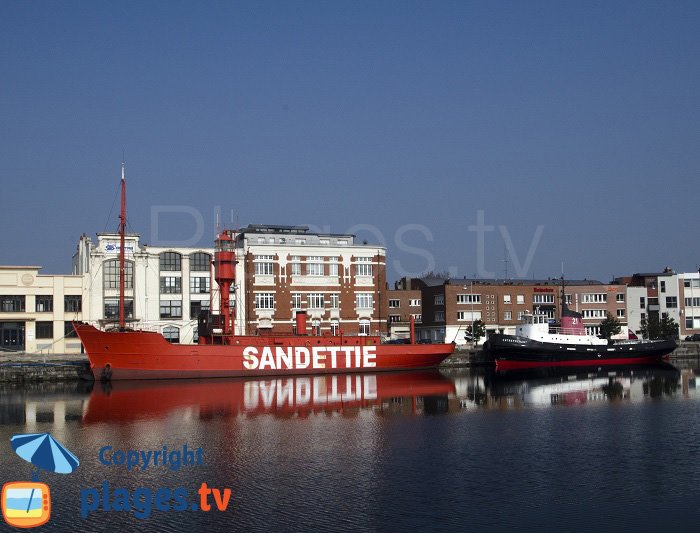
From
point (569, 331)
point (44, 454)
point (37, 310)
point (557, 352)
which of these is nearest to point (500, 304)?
point (569, 331)

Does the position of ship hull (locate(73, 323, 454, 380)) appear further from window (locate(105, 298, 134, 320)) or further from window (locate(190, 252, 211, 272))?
window (locate(190, 252, 211, 272))

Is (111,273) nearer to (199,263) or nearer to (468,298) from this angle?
(199,263)

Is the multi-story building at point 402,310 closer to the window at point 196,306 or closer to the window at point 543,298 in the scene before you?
the window at point 543,298

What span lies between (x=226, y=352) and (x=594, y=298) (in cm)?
5088

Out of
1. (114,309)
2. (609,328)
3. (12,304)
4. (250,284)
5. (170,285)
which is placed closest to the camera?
(12,304)

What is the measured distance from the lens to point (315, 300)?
74688 millimetres

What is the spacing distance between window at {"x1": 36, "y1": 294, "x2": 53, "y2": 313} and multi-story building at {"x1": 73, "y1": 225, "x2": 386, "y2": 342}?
3.01 metres

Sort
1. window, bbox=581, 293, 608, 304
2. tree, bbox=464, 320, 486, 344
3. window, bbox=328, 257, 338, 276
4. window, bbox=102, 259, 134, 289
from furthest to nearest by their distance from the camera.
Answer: window, bbox=581, 293, 608, 304
tree, bbox=464, 320, 486, 344
window, bbox=328, 257, 338, 276
window, bbox=102, 259, 134, 289

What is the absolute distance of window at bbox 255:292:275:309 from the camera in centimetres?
7300

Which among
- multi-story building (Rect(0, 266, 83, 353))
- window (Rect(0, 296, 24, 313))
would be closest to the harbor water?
multi-story building (Rect(0, 266, 83, 353))

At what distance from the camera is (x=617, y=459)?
87.1ft

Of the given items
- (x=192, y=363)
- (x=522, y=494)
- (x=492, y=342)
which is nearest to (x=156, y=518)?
(x=522, y=494)

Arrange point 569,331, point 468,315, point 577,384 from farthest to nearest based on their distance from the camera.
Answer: point 468,315
point 569,331
point 577,384

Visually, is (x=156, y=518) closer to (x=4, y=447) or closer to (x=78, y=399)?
(x=4, y=447)
